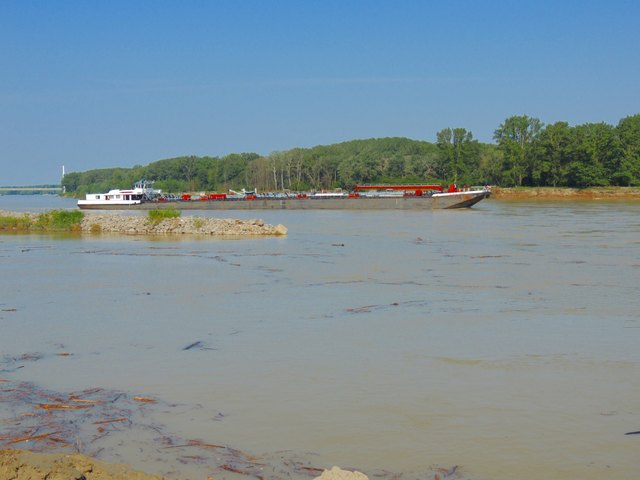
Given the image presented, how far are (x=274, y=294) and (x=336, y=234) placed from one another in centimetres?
2145

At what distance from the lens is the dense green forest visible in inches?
3851

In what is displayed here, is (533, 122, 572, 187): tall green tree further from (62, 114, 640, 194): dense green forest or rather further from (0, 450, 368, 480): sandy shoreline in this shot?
(0, 450, 368, 480): sandy shoreline

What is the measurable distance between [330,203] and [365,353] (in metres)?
61.3

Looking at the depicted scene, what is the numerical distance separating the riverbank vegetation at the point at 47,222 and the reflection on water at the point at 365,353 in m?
16.8

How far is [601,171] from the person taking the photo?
95875 millimetres

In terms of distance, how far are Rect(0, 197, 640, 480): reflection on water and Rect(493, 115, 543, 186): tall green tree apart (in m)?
84.8

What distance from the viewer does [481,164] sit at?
4665 inches

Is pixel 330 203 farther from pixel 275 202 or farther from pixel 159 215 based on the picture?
pixel 159 215

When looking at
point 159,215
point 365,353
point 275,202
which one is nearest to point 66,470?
point 365,353

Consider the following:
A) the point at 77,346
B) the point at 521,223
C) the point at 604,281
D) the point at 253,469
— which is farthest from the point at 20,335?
the point at 521,223

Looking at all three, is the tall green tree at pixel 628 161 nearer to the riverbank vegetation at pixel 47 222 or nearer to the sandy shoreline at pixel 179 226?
the sandy shoreline at pixel 179 226

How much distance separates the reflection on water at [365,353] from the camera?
22.7ft

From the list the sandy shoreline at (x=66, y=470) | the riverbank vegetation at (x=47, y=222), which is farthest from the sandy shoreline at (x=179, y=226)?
the sandy shoreline at (x=66, y=470)

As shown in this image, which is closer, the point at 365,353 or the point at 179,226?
the point at 365,353
